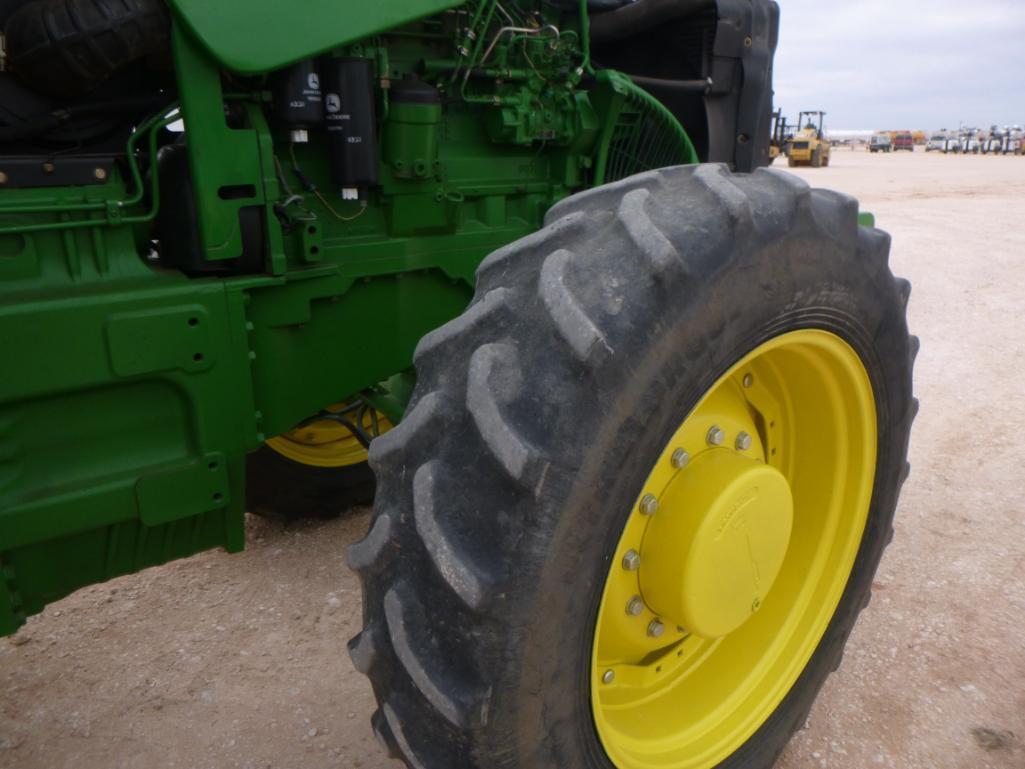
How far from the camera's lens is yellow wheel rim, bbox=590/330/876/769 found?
65.8 inches

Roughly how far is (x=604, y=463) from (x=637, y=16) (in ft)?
6.69

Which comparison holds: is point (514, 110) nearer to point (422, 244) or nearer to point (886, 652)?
point (422, 244)

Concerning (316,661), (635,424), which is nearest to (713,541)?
(635,424)

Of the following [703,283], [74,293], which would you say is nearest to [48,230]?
[74,293]

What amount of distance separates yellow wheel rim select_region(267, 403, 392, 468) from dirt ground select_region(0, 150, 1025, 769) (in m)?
0.31

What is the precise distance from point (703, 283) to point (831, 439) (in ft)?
2.57

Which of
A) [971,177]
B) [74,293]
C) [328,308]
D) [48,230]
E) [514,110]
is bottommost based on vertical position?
[971,177]

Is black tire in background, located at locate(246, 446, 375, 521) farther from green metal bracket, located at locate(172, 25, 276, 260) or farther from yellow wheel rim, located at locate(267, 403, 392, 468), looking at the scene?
green metal bracket, located at locate(172, 25, 276, 260)

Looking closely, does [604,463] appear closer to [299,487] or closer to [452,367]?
[452,367]

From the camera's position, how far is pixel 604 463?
4.30 feet

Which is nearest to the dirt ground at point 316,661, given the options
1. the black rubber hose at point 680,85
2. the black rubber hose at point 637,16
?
the black rubber hose at point 680,85

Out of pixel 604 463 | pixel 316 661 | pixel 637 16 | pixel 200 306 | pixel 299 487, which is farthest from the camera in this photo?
pixel 299 487

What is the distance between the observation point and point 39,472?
156 cm

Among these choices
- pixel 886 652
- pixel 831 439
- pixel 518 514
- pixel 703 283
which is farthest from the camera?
pixel 886 652
